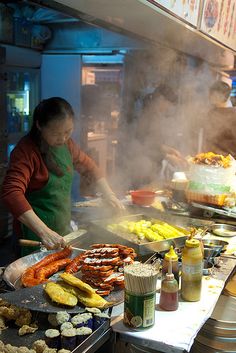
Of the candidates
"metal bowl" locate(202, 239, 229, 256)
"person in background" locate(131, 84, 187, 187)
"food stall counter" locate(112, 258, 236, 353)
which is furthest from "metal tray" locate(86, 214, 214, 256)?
"person in background" locate(131, 84, 187, 187)

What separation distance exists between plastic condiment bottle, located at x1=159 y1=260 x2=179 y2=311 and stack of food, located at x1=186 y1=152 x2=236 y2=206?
155cm

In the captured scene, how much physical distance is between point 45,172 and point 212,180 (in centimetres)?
127

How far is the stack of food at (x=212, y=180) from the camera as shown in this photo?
3.20 meters

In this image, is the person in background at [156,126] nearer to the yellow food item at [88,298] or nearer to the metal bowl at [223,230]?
the metal bowl at [223,230]

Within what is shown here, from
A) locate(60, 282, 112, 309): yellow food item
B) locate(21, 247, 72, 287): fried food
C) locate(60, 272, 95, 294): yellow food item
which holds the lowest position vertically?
locate(21, 247, 72, 287): fried food

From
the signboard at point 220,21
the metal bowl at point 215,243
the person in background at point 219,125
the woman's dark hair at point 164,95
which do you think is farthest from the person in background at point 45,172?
the woman's dark hair at point 164,95

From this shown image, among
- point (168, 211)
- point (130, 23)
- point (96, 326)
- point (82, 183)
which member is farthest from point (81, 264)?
point (82, 183)

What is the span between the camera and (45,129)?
2885mm

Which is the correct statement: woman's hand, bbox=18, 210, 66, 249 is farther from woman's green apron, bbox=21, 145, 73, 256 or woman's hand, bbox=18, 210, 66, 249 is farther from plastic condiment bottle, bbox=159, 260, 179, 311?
plastic condiment bottle, bbox=159, 260, 179, 311

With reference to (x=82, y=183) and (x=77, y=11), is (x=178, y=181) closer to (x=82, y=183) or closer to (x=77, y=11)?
(x=77, y=11)

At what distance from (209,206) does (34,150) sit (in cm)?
138

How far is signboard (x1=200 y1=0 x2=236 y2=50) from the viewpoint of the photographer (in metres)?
3.20

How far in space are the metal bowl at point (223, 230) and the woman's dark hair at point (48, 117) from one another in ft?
3.87

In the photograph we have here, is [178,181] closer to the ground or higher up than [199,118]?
closer to the ground
